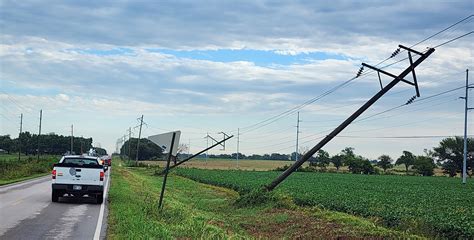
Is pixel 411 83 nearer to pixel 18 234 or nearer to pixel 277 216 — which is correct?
pixel 277 216

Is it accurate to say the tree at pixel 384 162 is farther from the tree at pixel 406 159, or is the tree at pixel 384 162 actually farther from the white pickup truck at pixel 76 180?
the white pickup truck at pixel 76 180

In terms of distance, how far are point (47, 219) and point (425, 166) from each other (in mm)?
105027

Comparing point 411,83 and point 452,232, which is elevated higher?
point 411,83

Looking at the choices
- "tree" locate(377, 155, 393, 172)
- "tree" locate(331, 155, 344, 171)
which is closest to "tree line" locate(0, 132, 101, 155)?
"tree" locate(331, 155, 344, 171)

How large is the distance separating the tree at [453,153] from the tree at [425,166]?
3012mm

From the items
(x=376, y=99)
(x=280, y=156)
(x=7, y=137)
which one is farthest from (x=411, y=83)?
(x=280, y=156)

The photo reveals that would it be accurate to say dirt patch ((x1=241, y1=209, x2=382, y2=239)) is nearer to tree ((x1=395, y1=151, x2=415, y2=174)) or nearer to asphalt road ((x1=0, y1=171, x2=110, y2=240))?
asphalt road ((x1=0, y1=171, x2=110, y2=240))

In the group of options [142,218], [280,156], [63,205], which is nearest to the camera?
[142,218]

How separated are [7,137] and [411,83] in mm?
130111

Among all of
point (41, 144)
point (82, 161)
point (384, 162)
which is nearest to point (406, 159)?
point (384, 162)

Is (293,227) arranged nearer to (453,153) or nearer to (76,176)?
(76,176)

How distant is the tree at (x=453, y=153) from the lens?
112812 millimetres

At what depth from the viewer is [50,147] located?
14425cm

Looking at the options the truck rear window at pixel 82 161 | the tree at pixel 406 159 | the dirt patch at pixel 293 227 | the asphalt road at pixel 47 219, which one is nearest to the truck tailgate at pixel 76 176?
the truck rear window at pixel 82 161
